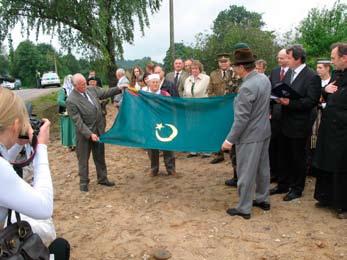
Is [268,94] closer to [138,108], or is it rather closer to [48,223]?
[138,108]

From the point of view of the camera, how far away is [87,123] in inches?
255

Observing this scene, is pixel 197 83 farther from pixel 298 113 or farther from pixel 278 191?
pixel 298 113

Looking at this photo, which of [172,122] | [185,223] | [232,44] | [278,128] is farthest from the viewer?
[232,44]

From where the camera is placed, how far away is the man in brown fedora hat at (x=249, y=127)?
195 inches

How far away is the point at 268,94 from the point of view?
5.07 metres

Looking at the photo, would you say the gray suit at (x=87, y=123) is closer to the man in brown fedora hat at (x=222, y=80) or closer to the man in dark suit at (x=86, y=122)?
the man in dark suit at (x=86, y=122)

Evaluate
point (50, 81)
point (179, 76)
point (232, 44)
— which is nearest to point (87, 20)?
point (232, 44)

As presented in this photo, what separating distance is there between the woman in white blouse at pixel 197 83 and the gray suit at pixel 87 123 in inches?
85.2

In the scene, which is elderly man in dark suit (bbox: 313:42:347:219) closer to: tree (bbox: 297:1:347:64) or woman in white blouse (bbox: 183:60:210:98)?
woman in white blouse (bbox: 183:60:210:98)

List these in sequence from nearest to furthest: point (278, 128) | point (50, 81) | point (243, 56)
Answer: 1. point (243, 56)
2. point (278, 128)
3. point (50, 81)

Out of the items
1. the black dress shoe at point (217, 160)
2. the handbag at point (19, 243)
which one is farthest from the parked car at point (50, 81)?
the handbag at point (19, 243)

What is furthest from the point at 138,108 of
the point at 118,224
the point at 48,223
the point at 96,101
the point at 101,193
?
the point at 48,223

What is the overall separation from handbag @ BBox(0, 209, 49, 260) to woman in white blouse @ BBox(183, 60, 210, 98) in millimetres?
6513

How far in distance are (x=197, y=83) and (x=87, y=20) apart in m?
8.00
